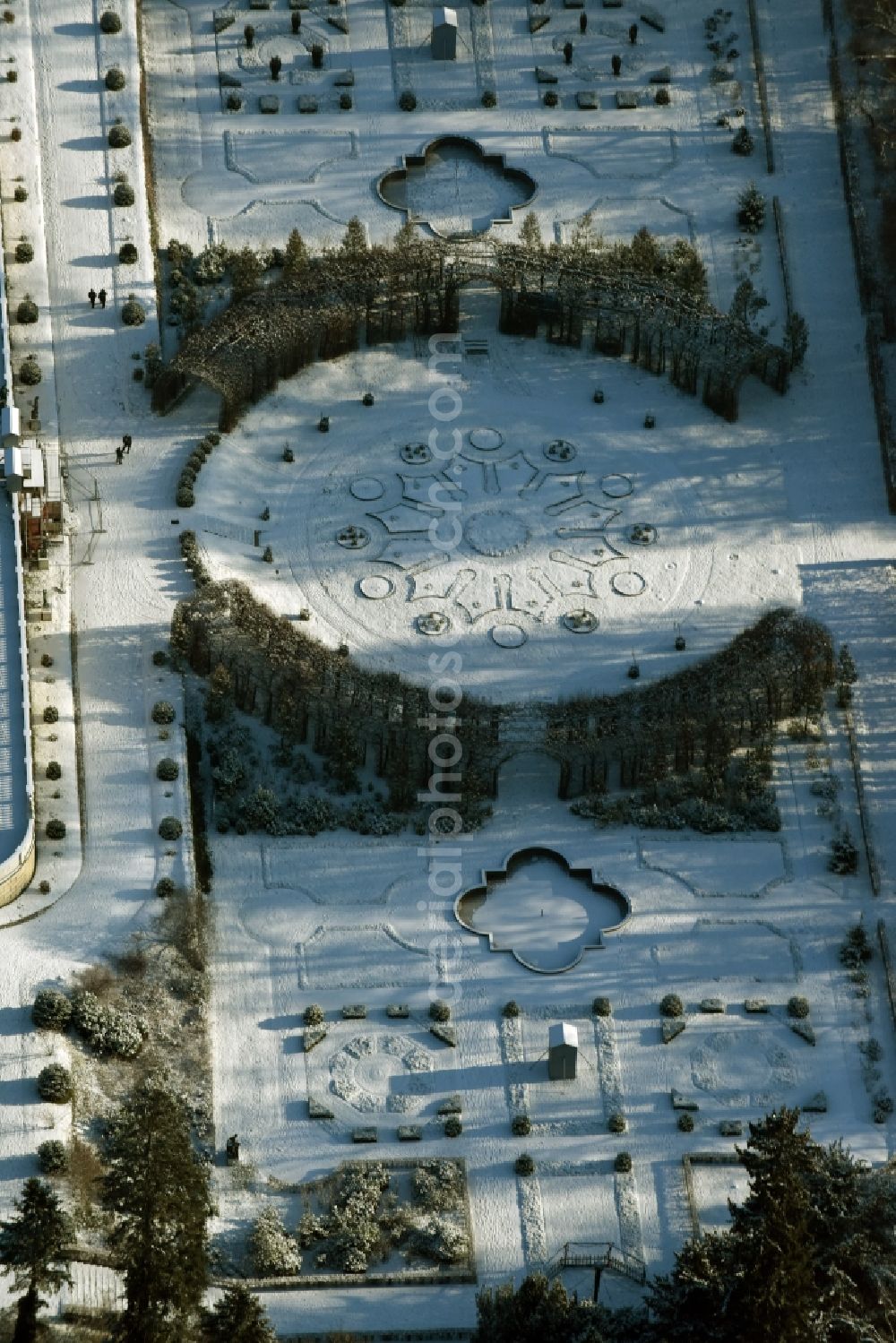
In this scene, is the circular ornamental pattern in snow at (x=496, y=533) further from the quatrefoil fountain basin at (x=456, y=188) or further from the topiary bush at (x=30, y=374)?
the topiary bush at (x=30, y=374)

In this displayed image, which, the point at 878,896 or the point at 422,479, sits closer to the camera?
the point at 878,896

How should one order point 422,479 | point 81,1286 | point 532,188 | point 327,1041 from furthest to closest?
point 532,188, point 422,479, point 327,1041, point 81,1286

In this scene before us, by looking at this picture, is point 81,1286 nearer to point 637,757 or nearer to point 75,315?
point 637,757

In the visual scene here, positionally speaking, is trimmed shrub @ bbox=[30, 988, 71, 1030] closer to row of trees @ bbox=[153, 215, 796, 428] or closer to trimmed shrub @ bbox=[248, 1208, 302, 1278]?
trimmed shrub @ bbox=[248, 1208, 302, 1278]

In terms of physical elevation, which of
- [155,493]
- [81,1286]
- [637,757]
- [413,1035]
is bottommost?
[81,1286]

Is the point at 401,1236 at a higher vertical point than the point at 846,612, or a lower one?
lower

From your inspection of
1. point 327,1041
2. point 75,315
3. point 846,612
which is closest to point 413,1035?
point 327,1041

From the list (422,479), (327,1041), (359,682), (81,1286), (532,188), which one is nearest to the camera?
(81,1286)
